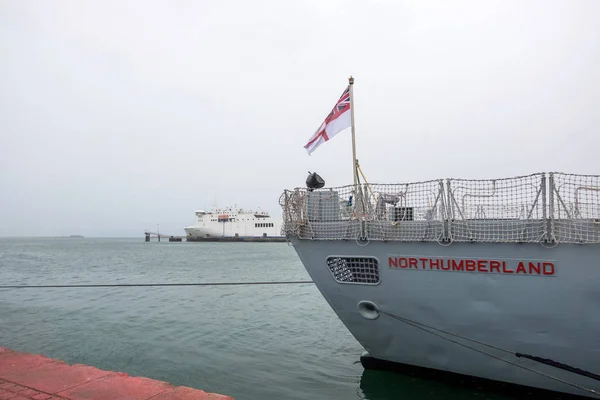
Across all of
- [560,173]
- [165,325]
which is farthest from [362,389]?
[165,325]

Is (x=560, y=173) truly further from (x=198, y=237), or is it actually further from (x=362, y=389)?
(x=198, y=237)

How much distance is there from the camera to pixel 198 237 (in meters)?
108

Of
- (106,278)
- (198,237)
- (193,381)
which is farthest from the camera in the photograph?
(198,237)

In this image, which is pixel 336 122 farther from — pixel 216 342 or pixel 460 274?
pixel 216 342

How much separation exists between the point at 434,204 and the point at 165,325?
9731 millimetres

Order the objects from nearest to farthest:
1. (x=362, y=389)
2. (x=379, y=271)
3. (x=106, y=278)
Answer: (x=379, y=271), (x=362, y=389), (x=106, y=278)

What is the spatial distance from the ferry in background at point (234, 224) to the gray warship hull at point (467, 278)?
92263 mm

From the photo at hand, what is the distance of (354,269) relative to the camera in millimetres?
6496

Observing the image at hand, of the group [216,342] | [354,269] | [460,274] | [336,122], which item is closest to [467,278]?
[460,274]

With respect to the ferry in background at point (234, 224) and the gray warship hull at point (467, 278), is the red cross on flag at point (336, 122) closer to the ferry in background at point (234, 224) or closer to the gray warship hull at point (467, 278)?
the gray warship hull at point (467, 278)

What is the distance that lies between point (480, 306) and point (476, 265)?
604mm

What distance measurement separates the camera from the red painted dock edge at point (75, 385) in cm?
436

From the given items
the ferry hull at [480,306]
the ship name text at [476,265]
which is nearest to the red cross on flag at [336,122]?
the ferry hull at [480,306]

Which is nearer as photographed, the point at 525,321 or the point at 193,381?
the point at 525,321
